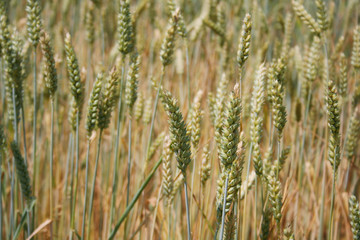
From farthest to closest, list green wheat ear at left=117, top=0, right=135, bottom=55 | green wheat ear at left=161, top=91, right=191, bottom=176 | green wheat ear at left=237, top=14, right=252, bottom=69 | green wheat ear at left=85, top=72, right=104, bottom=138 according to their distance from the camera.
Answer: green wheat ear at left=117, top=0, right=135, bottom=55 → green wheat ear at left=85, top=72, right=104, bottom=138 → green wheat ear at left=237, top=14, right=252, bottom=69 → green wheat ear at left=161, top=91, right=191, bottom=176

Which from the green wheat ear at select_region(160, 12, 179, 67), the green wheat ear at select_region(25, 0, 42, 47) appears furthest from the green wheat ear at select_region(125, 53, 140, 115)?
the green wheat ear at select_region(25, 0, 42, 47)

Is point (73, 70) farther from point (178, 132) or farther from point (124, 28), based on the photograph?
point (178, 132)

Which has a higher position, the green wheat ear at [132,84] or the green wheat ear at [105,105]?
the green wheat ear at [132,84]

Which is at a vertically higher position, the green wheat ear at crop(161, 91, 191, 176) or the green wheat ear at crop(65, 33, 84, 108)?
the green wheat ear at crop(65, 33, 84, 108)

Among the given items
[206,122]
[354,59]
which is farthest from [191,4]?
[354,59]

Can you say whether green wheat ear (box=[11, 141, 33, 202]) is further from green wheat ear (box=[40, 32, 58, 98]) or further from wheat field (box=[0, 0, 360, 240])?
green wheat ear (box=[40, 32, 58, 98])

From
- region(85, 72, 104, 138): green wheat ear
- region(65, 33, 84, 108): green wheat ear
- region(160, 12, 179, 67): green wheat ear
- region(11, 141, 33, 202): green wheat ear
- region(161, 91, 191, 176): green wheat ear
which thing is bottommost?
region(11, 141, 33, 202): green wheat ear

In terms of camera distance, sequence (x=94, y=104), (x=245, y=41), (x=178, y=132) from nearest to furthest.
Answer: (x=178, y=132) → (x=245, y=41) → (x=94, y=104)

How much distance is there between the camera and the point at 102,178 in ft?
6.17

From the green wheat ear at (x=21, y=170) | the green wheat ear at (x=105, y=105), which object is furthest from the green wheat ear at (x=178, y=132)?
the green wheat ear at (x=21, y=170)

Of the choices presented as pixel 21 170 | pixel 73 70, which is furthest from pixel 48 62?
pixel 21 170

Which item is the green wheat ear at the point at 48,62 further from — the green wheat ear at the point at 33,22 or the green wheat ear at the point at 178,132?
the green wheat ear at the point at 178,132

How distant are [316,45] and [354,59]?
0.51ft

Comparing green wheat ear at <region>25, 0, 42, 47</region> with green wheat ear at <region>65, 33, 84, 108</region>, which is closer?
green wheat ear at <region>65, 33, 84, 108</region>
